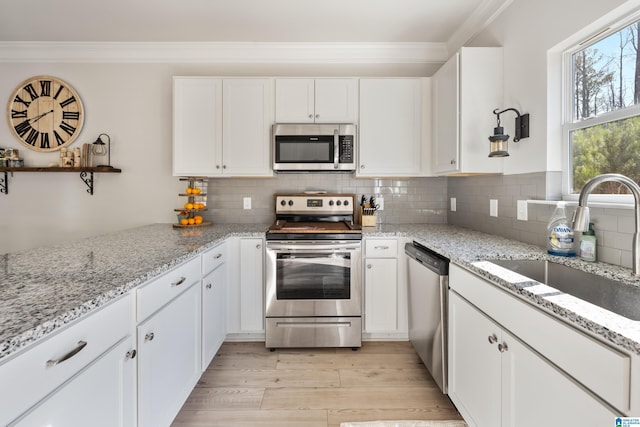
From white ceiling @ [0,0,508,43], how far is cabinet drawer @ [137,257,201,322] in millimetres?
1872

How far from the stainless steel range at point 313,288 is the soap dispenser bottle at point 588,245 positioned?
131 centimetres

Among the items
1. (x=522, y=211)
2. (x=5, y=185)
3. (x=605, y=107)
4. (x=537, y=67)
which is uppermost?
(x=537, y=67)

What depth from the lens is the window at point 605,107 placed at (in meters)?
1.39

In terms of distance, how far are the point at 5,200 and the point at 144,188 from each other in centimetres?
127

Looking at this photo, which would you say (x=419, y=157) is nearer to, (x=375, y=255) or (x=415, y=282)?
(x=375, y=255)

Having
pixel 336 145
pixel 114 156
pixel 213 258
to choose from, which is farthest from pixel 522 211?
pixel 114 156

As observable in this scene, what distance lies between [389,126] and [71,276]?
2.37 m

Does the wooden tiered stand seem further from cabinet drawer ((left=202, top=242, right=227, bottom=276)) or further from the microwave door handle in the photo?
the microwave door handle

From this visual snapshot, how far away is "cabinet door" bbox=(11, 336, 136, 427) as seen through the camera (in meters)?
0.82

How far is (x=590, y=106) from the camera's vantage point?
1.61m

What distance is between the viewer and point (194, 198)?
9.29ft

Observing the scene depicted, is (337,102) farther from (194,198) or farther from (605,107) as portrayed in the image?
(605,107)

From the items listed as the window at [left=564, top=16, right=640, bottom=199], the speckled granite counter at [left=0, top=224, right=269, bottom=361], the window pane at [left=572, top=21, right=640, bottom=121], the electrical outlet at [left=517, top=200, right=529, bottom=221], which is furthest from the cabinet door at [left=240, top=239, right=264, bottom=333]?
the window pane at [left=572, top=21, right=640, bottom=121]

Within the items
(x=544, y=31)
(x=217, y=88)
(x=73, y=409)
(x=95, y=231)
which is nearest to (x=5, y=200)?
(x=95, y=231)
